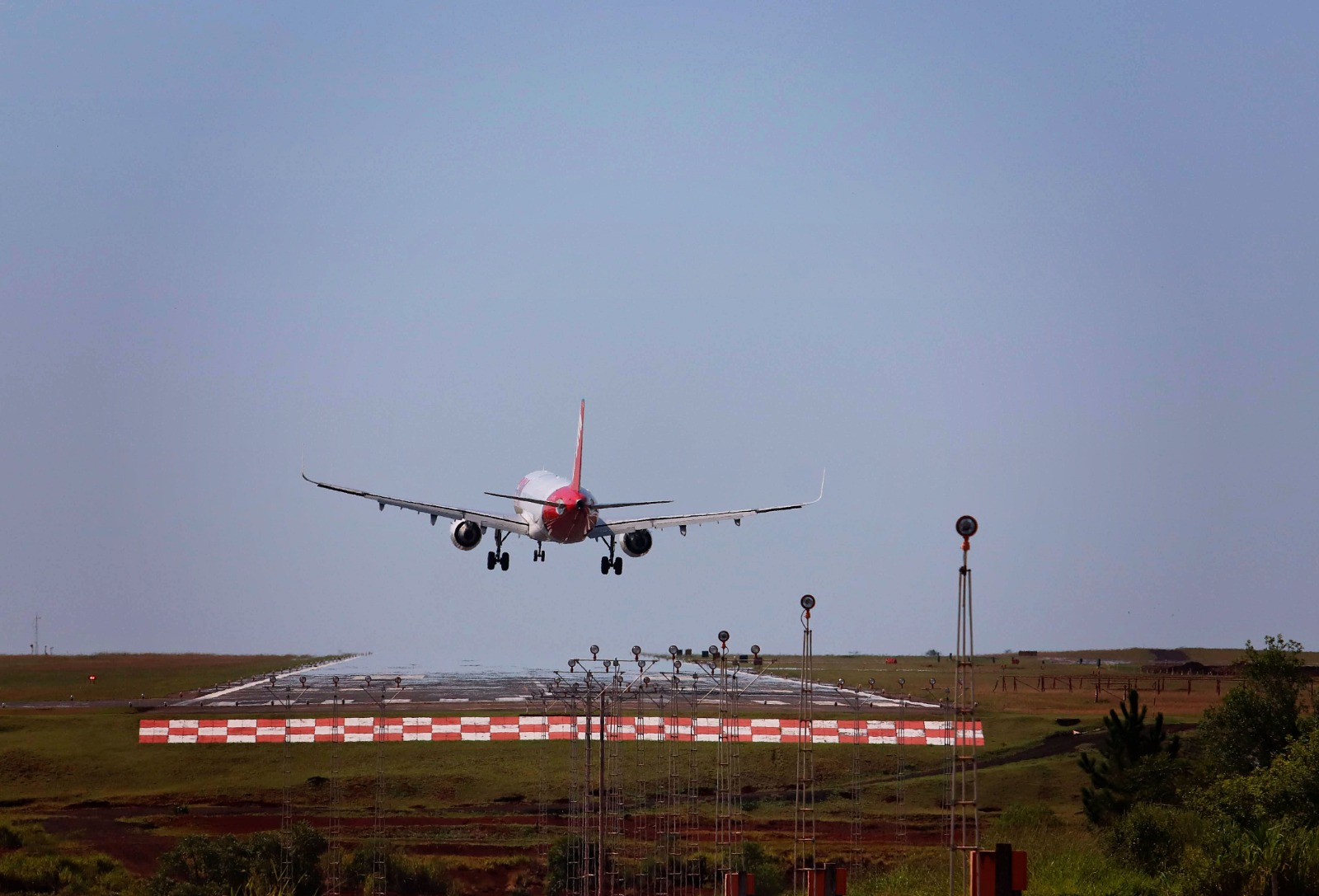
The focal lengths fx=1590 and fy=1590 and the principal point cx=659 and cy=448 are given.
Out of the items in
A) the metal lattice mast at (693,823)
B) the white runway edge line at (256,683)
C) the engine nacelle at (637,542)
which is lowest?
the metal lattice mast at (693,823)

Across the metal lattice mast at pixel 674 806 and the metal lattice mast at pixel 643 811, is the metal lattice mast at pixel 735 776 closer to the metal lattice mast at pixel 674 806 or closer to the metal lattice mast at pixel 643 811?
the metal lattice mast at pixel 674 806

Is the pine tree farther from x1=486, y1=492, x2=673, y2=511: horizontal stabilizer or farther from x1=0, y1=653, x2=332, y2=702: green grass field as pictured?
x1=0, y1=653, x2=332, y2=702: green grass field

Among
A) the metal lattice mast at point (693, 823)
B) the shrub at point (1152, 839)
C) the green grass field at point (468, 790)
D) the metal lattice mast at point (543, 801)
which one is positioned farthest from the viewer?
the green grass field at point (468, 790)

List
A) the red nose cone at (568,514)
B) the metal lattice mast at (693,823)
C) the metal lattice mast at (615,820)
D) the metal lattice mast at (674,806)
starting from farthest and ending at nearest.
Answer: the red nose cone at (568,514), the metal lattice mast at (693,823), the metal lattice mast at (615,820), the metal lattice mast at (674,806)

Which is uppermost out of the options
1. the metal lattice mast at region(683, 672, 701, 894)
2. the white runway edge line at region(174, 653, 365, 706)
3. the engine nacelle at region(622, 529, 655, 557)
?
the engine nacelle at region(622, 529, 655, 557)

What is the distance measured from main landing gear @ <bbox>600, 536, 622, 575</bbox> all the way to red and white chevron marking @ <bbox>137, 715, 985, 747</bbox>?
39.3 feet

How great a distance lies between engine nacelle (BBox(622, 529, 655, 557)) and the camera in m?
98.4

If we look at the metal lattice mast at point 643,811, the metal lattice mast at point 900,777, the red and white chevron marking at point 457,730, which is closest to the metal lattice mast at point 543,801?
the red and white chevron marking at point 457,730

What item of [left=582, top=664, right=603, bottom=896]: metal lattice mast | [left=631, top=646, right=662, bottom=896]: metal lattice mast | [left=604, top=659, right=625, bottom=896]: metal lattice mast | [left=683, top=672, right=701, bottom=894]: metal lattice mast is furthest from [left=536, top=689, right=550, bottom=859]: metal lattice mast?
[left=683, top=672, right=701, bottom=894]: metal lattice mast

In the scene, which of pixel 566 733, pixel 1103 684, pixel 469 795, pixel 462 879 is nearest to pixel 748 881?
pixel 462 879

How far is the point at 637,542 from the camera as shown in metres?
98.7

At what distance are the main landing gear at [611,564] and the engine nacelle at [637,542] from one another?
1494 mm

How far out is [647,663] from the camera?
5419 cm

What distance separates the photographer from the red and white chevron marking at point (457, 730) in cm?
8506
